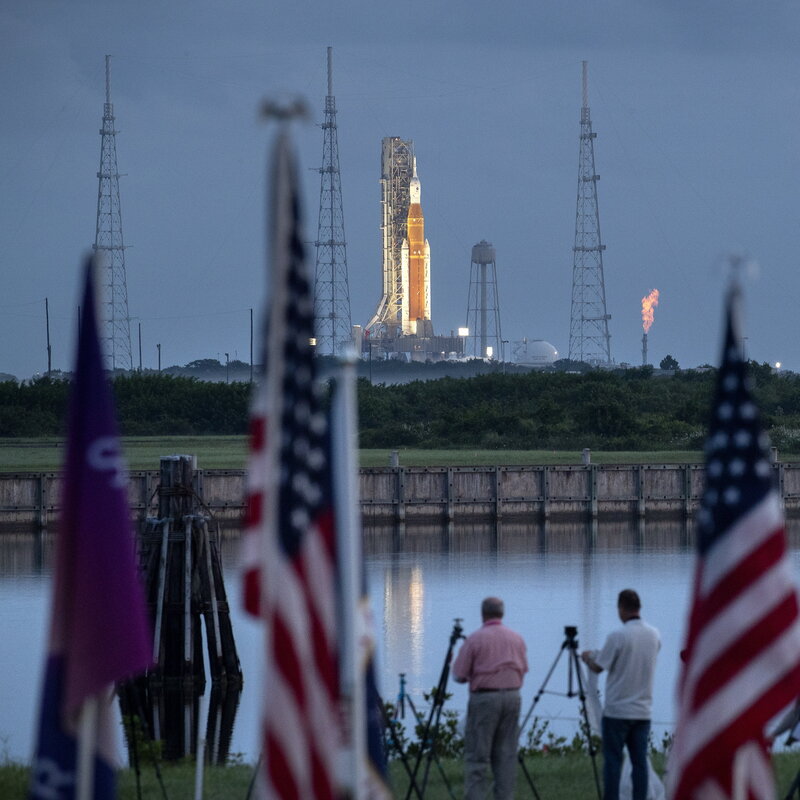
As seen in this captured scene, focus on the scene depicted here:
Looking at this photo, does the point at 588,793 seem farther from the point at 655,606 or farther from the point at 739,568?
the point at 655,606

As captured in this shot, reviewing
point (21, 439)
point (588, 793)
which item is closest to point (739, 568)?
point (588, 793)

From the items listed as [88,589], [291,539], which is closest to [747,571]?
[291,539]

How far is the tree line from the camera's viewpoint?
72.7 meters

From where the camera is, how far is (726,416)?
A: 6766mm

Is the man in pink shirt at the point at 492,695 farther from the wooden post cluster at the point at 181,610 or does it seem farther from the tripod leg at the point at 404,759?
the wooden post cluster at the point at 181,610

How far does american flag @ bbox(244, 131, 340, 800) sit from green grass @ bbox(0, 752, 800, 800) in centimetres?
762

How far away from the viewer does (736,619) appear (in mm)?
6613

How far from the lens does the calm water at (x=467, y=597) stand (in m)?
25.6

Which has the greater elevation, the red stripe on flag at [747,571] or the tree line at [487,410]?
the tree line at [487,410]

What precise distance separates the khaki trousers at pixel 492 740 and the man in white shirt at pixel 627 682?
710 mm

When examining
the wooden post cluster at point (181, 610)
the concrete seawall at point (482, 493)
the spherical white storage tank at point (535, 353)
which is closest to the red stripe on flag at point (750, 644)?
the wooden post cluster at point (181, 610)

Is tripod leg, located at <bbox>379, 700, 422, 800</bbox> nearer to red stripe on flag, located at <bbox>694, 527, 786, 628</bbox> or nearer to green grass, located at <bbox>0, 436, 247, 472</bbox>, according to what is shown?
red stripe on flag, located at <bbox>694, 527, 786, 628</bbox>

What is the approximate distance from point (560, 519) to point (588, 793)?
41275mm

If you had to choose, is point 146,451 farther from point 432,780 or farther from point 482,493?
point 432,780
